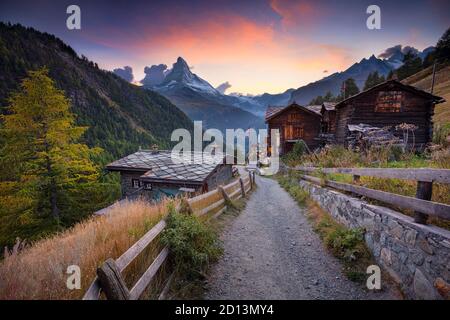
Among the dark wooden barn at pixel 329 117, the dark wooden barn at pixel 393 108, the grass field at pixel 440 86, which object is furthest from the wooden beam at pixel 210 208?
the grass field at pixel 440 86

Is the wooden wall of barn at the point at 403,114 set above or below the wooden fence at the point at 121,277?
above

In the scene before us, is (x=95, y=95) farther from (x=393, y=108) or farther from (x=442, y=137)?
(x=442, y=137)

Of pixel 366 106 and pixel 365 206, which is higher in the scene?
pixel 366 106

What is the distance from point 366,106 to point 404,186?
772 inches

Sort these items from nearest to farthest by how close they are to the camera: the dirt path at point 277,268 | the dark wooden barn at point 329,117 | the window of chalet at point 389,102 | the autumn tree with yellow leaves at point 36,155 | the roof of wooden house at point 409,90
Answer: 1. the dirt path at point 277,268
2. the autumn tree with yellow leaves at point 36,155
3. the roof of wooden house at point 409,90
4. the window of chalet at point 389,102
5. the dark wooden barn at point 329,117

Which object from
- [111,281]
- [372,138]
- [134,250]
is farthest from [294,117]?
[111,281]

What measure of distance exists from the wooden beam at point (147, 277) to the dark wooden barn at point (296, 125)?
29258 mm

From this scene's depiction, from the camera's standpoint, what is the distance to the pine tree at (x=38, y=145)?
14.1 m

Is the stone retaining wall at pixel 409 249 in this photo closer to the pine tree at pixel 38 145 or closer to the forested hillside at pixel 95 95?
the pine tree at pixel 38 145

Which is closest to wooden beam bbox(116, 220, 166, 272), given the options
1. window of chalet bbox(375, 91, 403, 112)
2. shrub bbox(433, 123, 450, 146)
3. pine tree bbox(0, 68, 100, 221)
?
shrub bbox(433, 123, 450, 146)

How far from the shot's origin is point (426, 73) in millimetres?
55188

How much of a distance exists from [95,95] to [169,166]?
4524 inches
